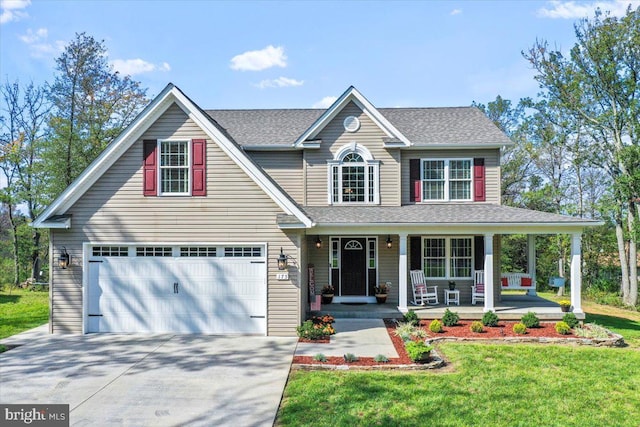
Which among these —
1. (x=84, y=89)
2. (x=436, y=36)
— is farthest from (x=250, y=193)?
(x=84, y=89)

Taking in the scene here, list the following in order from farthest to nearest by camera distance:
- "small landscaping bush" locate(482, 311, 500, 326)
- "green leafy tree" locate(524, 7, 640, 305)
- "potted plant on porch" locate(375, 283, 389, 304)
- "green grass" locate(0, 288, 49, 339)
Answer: "green leafy tree" locate(524, 7, 640, 305), "potted plant on porch" locate(375, 283, 389, 304), "green grass" locate(0, 288, 49, 339), "small landscaping bush" locate(482, 311, 500, 326)

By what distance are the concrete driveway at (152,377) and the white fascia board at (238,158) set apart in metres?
3.58

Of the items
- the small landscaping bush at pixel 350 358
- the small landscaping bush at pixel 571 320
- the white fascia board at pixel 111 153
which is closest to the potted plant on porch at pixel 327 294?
the small landscaping bush at pixel 350 358

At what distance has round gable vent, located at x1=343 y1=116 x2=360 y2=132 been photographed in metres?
14.5

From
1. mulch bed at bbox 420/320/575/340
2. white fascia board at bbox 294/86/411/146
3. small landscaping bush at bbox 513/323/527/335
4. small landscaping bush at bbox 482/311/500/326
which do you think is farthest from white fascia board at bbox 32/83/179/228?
small landscaping bush at bbox 513/323/527/335

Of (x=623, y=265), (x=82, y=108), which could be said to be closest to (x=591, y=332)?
(x=623, y=265)

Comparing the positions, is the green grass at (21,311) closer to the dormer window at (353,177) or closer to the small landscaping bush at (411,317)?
the dormer window at (353,177)

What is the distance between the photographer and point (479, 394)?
6.78 meters

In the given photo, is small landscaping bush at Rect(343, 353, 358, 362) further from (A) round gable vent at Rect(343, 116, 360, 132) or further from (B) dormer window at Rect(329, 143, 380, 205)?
(A) round gable vent at Rect(343, 116, 360, 132)

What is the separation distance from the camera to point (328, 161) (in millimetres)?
14570

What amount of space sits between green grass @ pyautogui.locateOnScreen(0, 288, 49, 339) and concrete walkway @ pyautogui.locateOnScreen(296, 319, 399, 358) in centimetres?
865

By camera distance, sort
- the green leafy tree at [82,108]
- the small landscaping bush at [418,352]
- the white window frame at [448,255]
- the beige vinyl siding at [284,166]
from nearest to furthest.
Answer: the small landscaping bush at [418,352] → the white window frame at [448,255] → the beige vinyl siding at [284,166] → the green leafy tree at [82,108]

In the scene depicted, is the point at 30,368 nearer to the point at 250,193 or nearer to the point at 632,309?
the point at 250,193

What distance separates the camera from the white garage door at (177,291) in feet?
35.7
